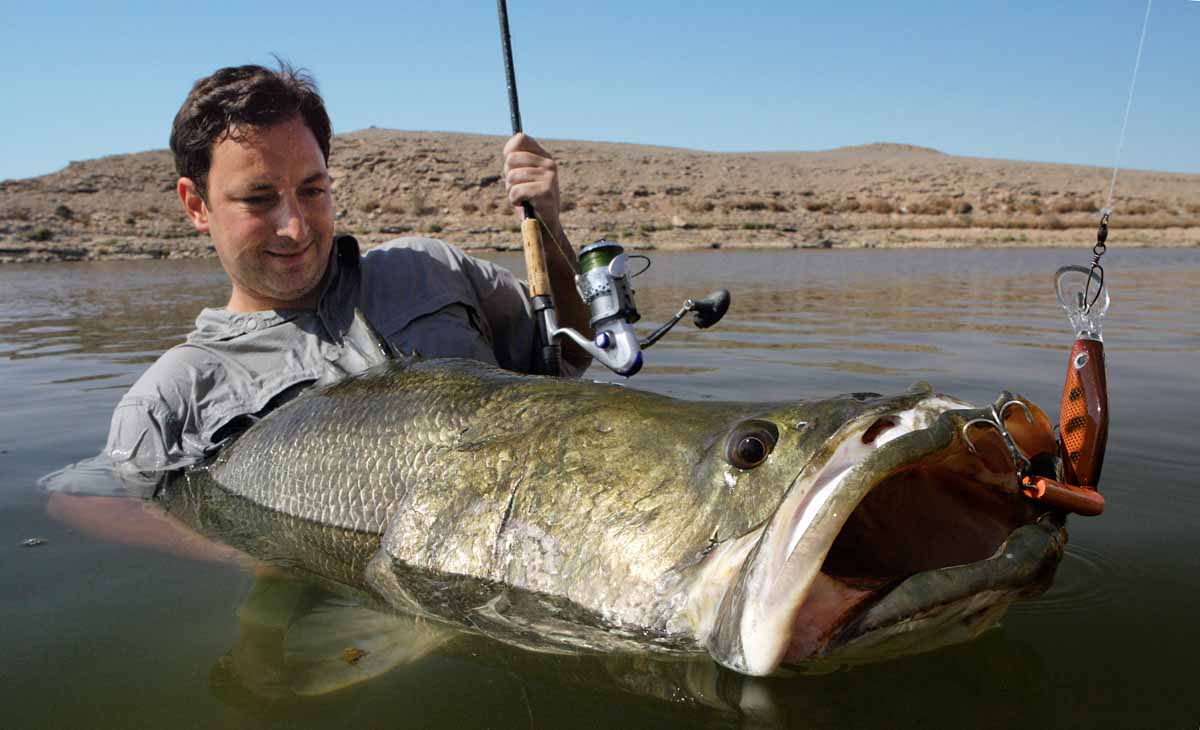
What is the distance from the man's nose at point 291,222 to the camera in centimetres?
352

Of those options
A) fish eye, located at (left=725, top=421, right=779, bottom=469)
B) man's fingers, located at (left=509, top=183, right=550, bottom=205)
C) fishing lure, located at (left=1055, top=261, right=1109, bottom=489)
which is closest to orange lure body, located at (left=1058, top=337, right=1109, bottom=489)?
fishing lure, located at (left=1055, top=261, right=1109, bottom=489)

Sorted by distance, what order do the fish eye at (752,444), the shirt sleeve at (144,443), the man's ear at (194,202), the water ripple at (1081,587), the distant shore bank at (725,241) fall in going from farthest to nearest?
1. the distant shore bank at (725,241)
2. the man's ear at (194,202)
3. the shirt sleeve at (144,443)
4. the water ripple at (1081,587)
5. the fish eye at (752,444)

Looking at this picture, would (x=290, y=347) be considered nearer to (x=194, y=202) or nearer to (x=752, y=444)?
(x=194, y=202)

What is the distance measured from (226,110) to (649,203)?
28.7 m

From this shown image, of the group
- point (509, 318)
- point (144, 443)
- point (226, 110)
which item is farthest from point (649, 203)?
point (144, 443)

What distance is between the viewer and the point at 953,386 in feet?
16.6

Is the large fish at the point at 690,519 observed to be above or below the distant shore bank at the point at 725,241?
above

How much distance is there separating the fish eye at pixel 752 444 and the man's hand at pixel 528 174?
2216mm

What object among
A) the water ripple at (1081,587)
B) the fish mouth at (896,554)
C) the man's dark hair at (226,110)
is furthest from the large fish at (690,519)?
the man's dark hair at (226,110)

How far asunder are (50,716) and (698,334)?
6.58 meters

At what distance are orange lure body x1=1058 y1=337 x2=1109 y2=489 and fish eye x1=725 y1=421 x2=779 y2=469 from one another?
575mm

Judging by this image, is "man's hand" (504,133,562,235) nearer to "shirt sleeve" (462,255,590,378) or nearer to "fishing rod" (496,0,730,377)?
"fishing rod" (496,0,730,377)

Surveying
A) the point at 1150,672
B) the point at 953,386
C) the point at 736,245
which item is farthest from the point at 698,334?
the point at 736,245

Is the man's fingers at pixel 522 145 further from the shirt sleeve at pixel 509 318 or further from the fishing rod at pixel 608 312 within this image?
the shirt sleeve at pixel 509 318
